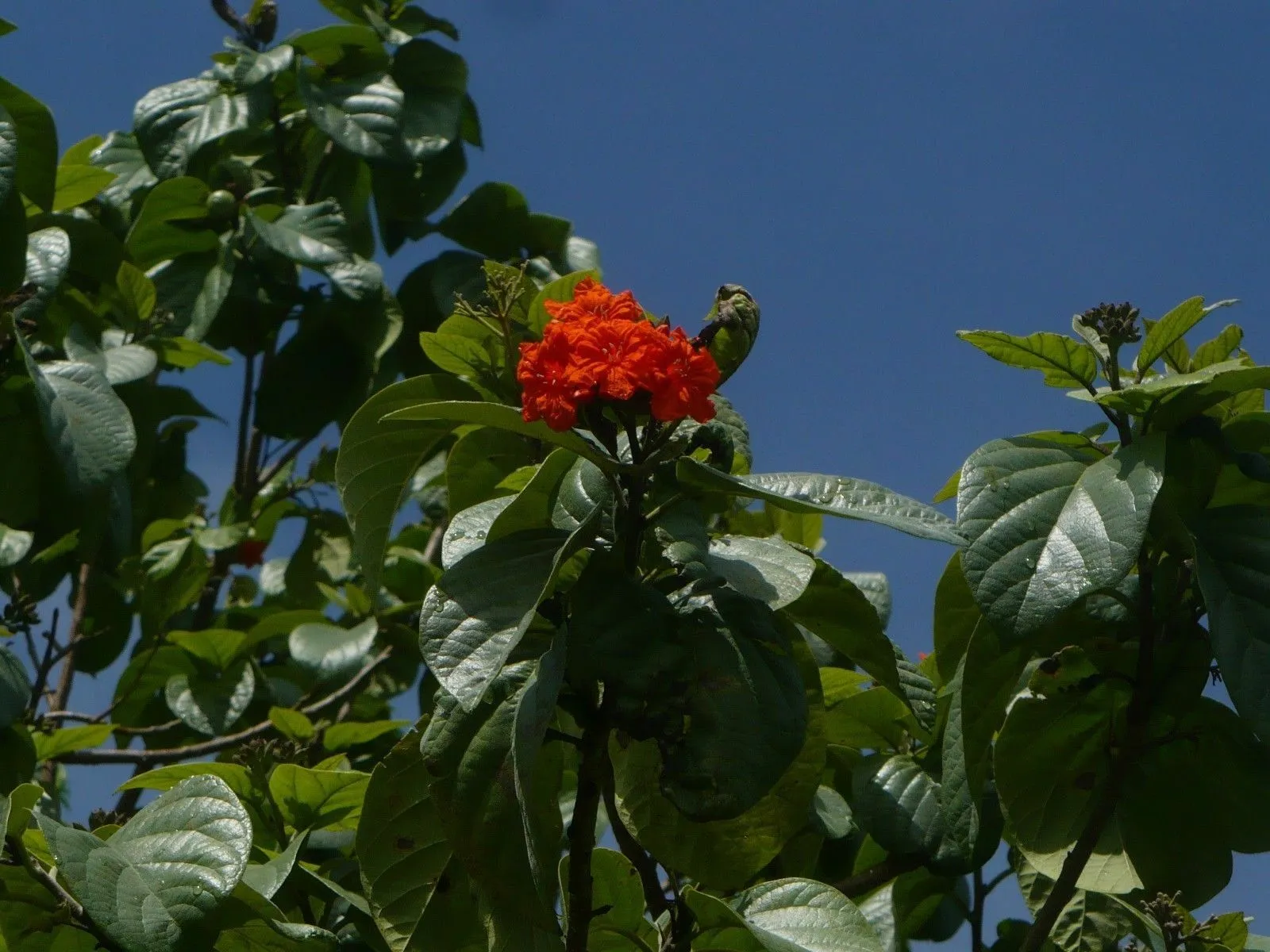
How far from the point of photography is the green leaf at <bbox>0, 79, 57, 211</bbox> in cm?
243

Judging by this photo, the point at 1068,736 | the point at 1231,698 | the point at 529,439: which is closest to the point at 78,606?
the point at 529,439

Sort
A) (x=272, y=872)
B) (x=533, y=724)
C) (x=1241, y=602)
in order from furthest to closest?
1. (x=272, y=872)
2. (x=1241, y=602)
3. (x=533, y=724)

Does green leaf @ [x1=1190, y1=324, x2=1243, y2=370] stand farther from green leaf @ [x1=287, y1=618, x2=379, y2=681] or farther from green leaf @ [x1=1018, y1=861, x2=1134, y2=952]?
green leaf @ [x1=287, y1=618, x2=379, y2=681]

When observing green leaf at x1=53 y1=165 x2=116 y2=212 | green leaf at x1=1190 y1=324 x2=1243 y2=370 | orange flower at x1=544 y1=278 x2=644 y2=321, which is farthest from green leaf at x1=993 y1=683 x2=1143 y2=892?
green leaf at x1=53 y1=165 x2=116 y2=212

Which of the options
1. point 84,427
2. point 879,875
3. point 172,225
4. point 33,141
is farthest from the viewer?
point 172,225

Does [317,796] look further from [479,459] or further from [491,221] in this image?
[491,221]

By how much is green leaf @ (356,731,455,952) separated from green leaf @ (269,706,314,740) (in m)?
0.82

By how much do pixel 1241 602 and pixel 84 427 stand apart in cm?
157

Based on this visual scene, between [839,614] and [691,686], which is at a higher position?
[839,614]

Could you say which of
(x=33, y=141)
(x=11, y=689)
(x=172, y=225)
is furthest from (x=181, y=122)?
(x=11, y=689)

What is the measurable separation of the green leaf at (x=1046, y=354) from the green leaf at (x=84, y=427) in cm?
122

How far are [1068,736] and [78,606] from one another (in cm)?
194

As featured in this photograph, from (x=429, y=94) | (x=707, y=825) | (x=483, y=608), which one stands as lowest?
(x=707, y=825)

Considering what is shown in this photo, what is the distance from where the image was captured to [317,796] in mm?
1696
